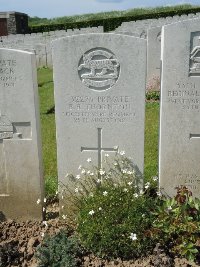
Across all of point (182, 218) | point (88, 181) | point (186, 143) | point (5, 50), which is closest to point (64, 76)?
point (5, 50)

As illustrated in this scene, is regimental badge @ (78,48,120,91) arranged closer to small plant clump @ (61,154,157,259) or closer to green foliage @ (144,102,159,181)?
small plant clump @ (61,154,157,259)

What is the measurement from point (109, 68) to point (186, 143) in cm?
125

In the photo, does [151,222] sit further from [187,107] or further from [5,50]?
[5,50]

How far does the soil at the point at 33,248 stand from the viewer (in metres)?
3.48

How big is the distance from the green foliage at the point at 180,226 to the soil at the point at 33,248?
Answer: 0.39ft

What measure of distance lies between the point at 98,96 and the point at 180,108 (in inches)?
36.4

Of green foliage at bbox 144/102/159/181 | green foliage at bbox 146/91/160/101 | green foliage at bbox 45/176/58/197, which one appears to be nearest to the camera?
green foliage at bbox 45/176/58/197

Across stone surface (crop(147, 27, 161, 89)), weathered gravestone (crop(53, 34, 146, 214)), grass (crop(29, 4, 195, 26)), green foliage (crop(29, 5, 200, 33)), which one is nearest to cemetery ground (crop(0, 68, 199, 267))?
weathered gravestone (crop(53, 34, 146, 214))

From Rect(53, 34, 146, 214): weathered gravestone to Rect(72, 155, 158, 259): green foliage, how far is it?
33 cm

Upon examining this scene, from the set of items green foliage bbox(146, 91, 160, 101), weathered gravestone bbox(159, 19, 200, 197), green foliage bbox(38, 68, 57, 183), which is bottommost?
green foliage bbox(38, 68, 57, 183)

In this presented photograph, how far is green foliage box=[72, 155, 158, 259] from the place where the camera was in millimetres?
3557

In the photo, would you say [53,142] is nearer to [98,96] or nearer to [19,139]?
[19,139]

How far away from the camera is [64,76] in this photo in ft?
12.8

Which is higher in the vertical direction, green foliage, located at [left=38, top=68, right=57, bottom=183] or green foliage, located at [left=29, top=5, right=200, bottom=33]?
green foliage, located at [left=29, top=5, right=200, bottom=33]
